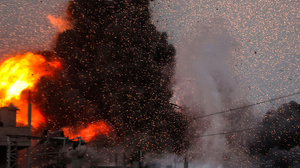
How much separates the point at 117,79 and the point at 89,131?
822 centimetres

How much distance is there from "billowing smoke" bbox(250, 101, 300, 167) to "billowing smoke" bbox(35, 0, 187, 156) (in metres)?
30.7

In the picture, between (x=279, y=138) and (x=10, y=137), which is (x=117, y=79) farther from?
(x=279, y=138)

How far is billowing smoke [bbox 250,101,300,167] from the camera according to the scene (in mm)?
76188

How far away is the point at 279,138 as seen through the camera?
78.3 metres

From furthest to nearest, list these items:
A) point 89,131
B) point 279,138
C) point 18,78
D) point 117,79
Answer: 1. point 279,138
2. point 117,79
3. point 89,131
4. point 18,78

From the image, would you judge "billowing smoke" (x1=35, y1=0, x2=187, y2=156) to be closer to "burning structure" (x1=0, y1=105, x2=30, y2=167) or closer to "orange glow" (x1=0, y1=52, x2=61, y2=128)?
"orange glow" (x1=0, y1=52, x2=61, y2=128)

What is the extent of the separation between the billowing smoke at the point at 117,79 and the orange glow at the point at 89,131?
2.77 ft

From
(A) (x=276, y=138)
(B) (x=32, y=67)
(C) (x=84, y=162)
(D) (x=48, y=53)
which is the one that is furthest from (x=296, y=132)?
(B) (x=32, y=67)

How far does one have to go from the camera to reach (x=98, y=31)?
54.6 metres

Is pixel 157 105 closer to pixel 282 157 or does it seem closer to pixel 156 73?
pixel 156 73

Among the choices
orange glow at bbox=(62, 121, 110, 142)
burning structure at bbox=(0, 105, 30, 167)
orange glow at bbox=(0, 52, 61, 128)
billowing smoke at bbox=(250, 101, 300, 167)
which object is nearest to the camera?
burning structure at bbox=(0, 105, 30, 167)

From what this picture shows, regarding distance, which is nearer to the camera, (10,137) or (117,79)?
(10,137)

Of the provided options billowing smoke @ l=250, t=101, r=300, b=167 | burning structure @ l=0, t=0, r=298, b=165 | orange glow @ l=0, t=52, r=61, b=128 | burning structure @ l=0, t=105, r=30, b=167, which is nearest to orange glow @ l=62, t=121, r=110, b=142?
burning structure @ l=0, t=0, r=298, b=165

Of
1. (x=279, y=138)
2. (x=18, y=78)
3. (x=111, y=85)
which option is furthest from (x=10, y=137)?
(x=279, y=138)
